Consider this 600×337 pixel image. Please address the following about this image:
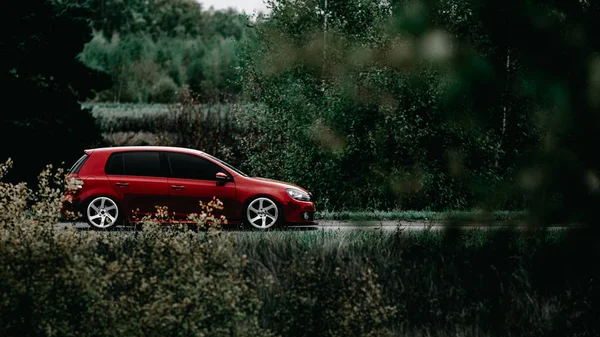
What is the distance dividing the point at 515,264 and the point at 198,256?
416 centimetres

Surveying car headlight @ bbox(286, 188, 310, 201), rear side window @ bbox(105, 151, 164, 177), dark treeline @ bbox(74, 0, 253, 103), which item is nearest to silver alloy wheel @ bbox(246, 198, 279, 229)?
car headlight @ bbox(286, 188, 310, 201)

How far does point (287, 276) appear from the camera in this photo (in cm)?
1043

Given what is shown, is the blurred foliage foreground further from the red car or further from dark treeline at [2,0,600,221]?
the red car

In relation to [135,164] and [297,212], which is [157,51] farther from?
[297,212]

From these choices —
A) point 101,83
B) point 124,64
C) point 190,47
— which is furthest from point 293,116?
point 190,47

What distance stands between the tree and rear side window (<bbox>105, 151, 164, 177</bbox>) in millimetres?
7172

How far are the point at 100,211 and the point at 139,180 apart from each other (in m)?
0.84

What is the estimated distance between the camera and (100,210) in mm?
14969

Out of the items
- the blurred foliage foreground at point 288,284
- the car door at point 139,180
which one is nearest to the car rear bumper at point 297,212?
the car door at point 139,180

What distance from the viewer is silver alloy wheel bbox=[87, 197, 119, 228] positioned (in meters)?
15.0

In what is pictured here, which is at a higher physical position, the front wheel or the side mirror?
the side mirror

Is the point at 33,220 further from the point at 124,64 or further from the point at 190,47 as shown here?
the point at 190,47

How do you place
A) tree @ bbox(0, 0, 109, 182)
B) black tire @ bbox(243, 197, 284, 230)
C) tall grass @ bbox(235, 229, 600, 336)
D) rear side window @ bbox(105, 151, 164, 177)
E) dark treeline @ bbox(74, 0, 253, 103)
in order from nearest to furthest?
tall grass @ bbox(235, 229, 600, 336)
black tire @ bbox(243, 197, 284, 230)
rear side window @ bbox(105, 151, 164, 177)
tree @ bbox(0, 0, 109, 182)
dark treeline @ bbox(74, 0, 253, 103)

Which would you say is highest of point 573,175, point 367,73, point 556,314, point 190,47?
point 190,47
